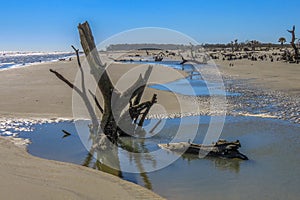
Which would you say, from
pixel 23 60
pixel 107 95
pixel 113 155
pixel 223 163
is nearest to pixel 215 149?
pixel 223 163

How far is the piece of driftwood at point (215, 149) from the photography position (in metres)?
7.92

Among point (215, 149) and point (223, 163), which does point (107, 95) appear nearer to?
point (215, 149)

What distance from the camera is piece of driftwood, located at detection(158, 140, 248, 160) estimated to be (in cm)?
792

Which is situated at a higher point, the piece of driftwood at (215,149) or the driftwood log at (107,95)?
the driftwood log at (107,95)

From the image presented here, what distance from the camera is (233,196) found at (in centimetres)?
588

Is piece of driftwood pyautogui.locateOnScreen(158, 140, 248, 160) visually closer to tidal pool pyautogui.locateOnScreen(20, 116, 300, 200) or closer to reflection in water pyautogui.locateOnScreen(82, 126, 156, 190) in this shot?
tidal pool pyautogui.locateOnScreen(20, 116, 300, 200)

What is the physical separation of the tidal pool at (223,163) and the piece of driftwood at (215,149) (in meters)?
0.18

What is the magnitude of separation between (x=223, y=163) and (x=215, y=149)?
0.48 m

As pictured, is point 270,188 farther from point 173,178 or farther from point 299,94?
point 299,94

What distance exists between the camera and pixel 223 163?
302 inches

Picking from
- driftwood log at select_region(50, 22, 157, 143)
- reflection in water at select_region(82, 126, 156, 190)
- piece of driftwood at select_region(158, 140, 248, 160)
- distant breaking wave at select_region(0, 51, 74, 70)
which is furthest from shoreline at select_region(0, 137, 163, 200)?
distant breaking wave at select_region(0, 51, 74, 70)

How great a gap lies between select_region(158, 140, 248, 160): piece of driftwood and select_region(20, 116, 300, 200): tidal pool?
18 cm

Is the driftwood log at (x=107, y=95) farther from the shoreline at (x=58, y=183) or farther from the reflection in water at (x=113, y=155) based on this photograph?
the shoreline at (x=58, y=183)

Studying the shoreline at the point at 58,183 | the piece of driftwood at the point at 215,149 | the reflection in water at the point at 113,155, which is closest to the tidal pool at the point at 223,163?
the reflection in water at the point at 113,155
